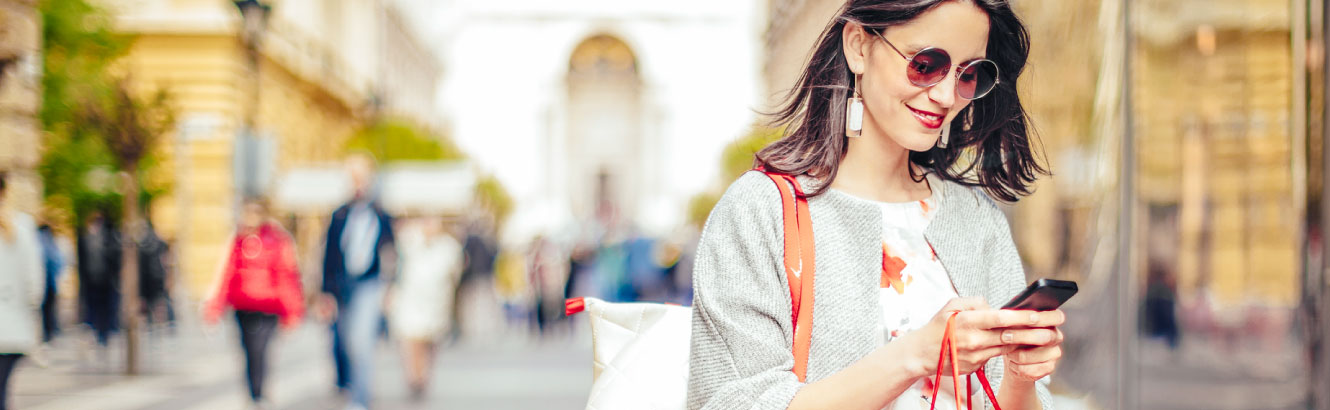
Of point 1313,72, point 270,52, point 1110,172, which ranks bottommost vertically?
point 1110,172

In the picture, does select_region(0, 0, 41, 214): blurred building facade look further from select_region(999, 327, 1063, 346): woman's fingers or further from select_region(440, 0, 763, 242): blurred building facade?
select_region(440, 0, 763, 242): blurred building facade

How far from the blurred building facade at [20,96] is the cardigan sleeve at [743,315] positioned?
866cm

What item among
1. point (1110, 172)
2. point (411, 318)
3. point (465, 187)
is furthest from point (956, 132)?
point (465, 187)

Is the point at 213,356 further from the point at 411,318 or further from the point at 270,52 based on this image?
the point at 270,52

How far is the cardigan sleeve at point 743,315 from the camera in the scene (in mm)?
1643

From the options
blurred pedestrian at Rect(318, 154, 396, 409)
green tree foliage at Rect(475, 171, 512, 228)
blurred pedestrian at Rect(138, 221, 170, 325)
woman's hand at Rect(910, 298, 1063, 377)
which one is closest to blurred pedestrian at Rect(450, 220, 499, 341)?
blurred pedestrian at Rect(138, 221, 170, 325)

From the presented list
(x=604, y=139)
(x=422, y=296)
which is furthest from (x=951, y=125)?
(x=604, y=139)

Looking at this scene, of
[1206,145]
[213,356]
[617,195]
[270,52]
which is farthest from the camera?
[617,195]

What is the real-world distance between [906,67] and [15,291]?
225 inches

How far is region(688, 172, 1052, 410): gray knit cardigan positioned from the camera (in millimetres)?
1648

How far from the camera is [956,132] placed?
2.00 meters

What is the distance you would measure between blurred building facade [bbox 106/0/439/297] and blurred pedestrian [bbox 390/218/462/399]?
4.55 metres

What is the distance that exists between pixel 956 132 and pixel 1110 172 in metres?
Result: 1.85

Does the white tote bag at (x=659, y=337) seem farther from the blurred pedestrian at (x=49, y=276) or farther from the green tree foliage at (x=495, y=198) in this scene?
the green tree foliage at (x=495, y=198)
